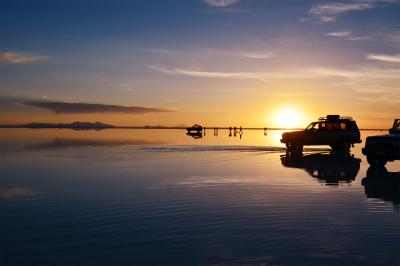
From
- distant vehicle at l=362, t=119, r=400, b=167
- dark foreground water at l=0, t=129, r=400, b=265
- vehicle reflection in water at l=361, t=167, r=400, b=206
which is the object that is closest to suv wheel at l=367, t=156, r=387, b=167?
distant vehicle at l=362, t=119, r=400, b=167

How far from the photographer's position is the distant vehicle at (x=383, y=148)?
19.7m

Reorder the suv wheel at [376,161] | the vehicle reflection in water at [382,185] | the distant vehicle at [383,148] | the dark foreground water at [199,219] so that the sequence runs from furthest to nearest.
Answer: the suv wheel at [376,161], the distant vehicle at [383,148], the vehicle reflection in water at [382,185], the dark foreground water at [199,219]

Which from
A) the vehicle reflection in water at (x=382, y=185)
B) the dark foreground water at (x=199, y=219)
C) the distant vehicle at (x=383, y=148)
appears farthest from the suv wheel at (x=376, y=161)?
the dark foreground water at (x=199, y=219)

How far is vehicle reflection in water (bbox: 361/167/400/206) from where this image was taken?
40.2ft

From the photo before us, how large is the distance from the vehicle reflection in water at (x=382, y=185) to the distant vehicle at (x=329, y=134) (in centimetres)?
1145

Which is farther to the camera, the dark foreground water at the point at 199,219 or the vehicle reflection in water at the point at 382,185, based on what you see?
the vehicle reflection in water at the point at 382,185

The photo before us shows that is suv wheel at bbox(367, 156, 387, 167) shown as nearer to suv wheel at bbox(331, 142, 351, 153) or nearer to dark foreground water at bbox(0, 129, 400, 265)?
dark foreground water at bbox(0, 129, 400, 265)

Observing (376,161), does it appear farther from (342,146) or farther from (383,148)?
(342,146)

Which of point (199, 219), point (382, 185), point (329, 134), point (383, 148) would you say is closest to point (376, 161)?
point (383, 148)

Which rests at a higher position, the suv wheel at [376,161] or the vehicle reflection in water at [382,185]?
the suv wheel at [376,161]

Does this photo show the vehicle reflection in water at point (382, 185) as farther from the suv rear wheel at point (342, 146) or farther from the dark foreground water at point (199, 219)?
the suv rear wheel at point (342, 146)

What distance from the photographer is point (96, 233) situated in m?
8.09

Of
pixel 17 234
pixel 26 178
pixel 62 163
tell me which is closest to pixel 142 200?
pixel 17 234

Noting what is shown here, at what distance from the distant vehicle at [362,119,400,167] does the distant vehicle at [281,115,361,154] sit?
10.0 meters
